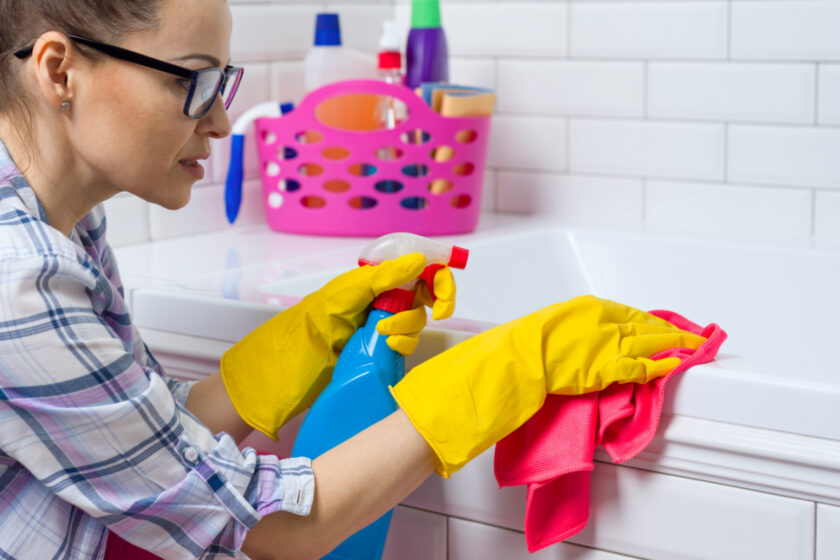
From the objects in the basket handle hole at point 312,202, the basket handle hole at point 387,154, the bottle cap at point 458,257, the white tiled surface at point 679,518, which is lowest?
the white tiled surface at point 679,518

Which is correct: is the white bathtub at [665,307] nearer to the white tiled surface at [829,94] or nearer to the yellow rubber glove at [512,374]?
the yellow rubber glove at [512,374]

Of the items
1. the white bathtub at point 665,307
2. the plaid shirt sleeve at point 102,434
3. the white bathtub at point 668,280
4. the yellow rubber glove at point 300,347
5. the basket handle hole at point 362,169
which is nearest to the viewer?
the plaid shirt sleeve at point 102,434

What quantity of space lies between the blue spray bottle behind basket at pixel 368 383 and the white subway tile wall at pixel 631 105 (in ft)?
2.11

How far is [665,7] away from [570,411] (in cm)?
91

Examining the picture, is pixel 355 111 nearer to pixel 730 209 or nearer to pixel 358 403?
pixel 730 209

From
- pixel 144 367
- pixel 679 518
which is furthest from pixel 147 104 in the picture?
pixel 679 518

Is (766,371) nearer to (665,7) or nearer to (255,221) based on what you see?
(665,7)

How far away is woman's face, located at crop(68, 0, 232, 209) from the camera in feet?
2.59

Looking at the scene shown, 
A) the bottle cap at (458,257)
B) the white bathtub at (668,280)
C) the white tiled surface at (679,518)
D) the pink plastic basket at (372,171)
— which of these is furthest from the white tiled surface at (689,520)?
the pink plastic basket at (372,171)

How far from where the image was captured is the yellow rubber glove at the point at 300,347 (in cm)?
92

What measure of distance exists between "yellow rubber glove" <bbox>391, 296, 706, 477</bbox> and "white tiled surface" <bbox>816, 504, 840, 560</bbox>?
0.17 metres

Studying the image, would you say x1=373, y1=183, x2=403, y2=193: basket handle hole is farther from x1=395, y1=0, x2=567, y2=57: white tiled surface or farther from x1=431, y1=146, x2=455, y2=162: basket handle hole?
x1=395, y1=0, x2=567, y2=57: white tiled surface

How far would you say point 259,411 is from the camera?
995mm

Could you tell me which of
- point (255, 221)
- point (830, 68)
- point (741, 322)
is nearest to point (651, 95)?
point (830, 68)
